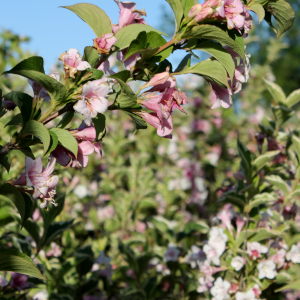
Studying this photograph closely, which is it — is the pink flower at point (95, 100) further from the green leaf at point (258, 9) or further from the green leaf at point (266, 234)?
the green leaf at point (266, 234)

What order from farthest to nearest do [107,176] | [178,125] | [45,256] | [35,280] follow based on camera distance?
1. [178,125]
2. [107,176]
3. [45,256]
4. [35,280]

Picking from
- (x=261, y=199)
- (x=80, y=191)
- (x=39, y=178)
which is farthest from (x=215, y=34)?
(x=80, y=191)

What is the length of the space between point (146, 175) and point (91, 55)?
2269mm

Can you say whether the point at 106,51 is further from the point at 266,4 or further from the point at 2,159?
the point at 266,4

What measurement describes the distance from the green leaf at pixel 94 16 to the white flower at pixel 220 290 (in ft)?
3.60

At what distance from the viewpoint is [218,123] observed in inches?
133

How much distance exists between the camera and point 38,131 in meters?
0.70

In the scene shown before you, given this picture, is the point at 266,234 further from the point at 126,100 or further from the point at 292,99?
the point at 126,100

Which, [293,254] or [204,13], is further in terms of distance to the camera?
[293,254]

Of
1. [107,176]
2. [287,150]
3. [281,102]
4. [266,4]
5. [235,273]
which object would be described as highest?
[266,4]

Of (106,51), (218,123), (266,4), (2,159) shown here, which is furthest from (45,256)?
(218,123)

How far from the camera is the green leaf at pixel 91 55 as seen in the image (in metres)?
0.76

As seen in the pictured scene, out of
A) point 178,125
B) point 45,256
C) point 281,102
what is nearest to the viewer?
point 281,102

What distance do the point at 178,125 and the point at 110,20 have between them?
3.22 metres
